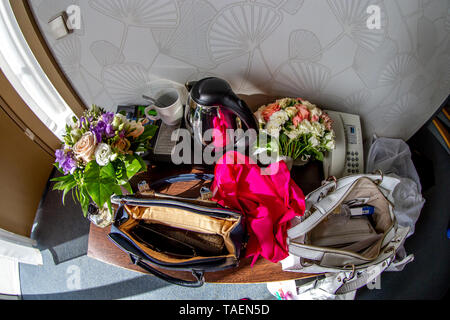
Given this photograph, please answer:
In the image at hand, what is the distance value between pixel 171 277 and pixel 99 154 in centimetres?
45

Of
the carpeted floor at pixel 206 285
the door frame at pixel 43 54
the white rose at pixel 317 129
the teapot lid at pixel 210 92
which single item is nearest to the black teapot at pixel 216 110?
the teapot lid at pixel 210 92

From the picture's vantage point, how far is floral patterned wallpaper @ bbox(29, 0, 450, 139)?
705mm

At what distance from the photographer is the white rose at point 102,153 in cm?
68

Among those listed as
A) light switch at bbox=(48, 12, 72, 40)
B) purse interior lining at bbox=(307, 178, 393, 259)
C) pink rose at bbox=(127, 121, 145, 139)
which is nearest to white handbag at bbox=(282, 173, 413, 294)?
purse interior lining at bbox=(307, 178, 393, 259)

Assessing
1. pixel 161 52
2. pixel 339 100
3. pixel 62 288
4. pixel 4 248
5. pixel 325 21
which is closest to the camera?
pixel 325 21

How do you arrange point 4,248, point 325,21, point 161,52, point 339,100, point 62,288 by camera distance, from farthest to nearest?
point 62,288 → point 4,248 → point 339,100 → point 161,52 → point 325,21

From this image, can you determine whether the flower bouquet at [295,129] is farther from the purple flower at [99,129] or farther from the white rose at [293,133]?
the purple flower at [99,129]

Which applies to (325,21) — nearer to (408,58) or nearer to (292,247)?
(408,58)

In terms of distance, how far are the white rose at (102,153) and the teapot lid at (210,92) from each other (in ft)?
0.90

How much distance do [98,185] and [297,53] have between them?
740 millimetres

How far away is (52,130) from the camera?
4.57 feet

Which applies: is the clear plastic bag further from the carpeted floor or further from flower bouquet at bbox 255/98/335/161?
flower bouquet at bbox 255/98/335/161

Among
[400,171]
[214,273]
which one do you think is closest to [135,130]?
[214,273]

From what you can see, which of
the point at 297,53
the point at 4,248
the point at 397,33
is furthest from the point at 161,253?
the point at 4,248
